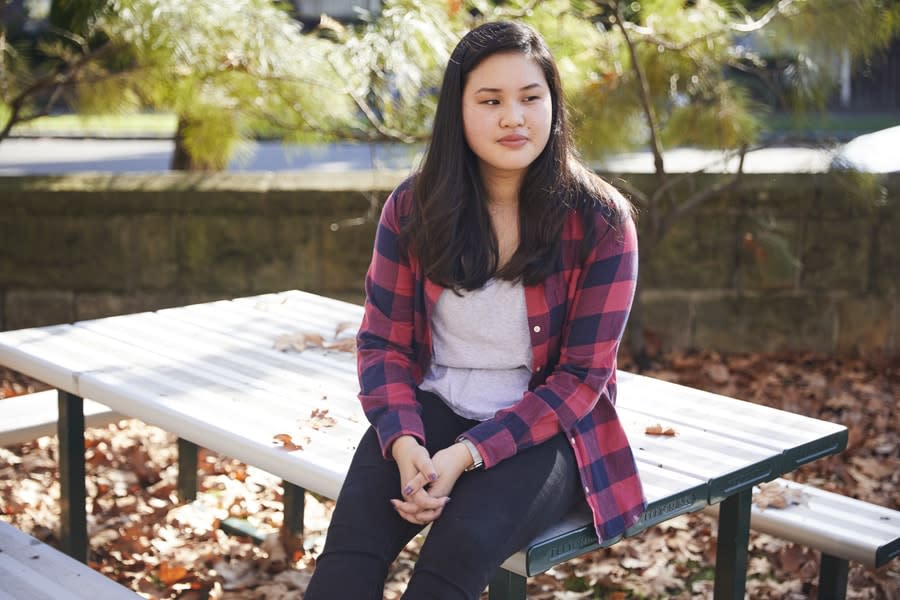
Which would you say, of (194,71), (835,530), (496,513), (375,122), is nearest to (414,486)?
(496,513)

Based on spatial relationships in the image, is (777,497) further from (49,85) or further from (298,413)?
(49,85)

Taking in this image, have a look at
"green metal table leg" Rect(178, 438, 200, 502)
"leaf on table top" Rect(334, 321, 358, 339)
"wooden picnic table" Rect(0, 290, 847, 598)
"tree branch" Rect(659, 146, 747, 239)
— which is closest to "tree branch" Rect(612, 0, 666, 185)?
"tree branch" Rect(659, 146, 747, 239)

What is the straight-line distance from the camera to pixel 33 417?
137 inches

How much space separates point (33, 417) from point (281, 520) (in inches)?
33.9

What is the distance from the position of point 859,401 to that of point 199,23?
9.62ft

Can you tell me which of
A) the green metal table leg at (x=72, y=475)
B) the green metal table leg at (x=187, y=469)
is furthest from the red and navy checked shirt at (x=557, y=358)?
the green metal table leg at (x=187, y=469)

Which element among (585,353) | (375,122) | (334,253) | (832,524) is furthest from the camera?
(334,253)

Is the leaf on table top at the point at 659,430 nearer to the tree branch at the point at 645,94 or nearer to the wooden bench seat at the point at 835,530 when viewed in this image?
the wooden bench seat at the point at 835,530

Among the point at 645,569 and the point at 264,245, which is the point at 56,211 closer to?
the point at 264,245

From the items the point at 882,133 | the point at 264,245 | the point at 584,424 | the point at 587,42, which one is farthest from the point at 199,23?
the point at 882,133

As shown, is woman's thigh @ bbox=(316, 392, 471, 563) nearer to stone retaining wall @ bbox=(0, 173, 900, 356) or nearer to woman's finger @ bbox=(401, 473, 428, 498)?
woman's finger @ bbox=(401, 473, 428, 498)

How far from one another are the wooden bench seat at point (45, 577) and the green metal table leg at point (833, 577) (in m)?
1.51

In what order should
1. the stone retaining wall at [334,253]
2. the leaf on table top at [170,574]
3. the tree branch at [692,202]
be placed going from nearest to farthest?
the leaf on table top at [170,574]
the tree branch at [692,202]
the stone retaining wall at [334,253]

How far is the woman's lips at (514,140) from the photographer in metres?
2.24
